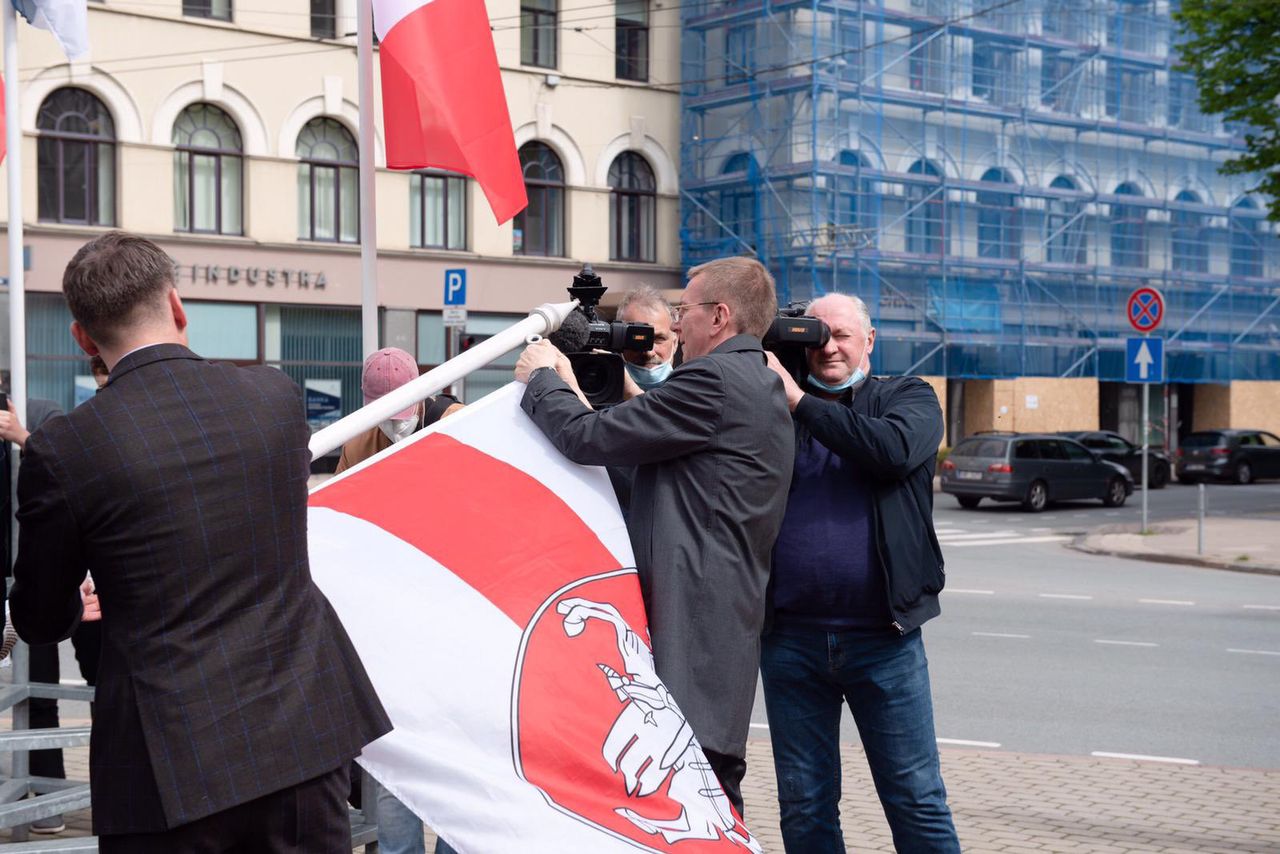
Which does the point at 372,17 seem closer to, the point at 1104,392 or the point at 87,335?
the point at 87,335

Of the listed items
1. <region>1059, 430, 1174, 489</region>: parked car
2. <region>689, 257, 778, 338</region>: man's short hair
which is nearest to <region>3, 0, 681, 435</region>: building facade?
<region>1059, 430, 1174, 489</region>: parked car

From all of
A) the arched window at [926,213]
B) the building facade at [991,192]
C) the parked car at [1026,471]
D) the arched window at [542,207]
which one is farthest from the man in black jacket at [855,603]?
the arched window at [926,213]

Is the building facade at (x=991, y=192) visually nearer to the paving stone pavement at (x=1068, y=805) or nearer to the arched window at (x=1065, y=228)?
the arched window at (x=1065, y=228)

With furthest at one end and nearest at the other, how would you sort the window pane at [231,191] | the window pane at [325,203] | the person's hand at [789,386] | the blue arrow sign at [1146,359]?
the window pane at [325,203], the window pane at [231,191], the blue arrow sign at [1146,359], the person's hand at [789,386]

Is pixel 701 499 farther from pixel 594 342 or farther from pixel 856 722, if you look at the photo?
pixel 856 722

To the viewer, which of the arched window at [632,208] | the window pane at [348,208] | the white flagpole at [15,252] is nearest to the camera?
the white flagpole at [15,252]

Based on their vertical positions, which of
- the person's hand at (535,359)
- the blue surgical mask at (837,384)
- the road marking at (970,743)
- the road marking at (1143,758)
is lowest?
the road marking at (970,743)

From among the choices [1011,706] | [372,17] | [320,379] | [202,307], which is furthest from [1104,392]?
[372,17]

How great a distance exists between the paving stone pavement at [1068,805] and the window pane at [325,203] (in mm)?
24807

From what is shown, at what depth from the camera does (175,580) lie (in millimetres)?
2840

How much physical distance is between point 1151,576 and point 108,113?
68.1 feet

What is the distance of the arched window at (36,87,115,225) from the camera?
28.1 metres

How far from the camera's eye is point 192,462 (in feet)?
9.44

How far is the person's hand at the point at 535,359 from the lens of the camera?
3.94 m
